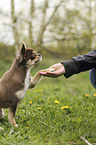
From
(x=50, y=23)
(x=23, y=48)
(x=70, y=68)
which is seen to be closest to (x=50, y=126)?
(x=70, y=68)

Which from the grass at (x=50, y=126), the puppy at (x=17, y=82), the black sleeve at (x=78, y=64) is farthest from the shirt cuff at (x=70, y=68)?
the grass at (x=50, y=126)

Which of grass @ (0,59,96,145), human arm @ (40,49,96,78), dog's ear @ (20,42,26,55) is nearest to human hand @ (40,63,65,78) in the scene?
human arm @ (40,49,96,78)

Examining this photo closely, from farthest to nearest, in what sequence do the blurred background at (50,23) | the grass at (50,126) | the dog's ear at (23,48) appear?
the blurred background at (50,23)
the dog's ear at (23,48)
the grass at (50,126)

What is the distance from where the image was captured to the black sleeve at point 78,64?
7.37ft

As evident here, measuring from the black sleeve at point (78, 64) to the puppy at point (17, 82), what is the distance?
0.57 metres

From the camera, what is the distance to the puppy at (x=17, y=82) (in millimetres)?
2434

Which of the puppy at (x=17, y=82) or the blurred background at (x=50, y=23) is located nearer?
the puppy at (x=17, y=82)

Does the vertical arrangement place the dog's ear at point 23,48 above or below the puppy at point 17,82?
above

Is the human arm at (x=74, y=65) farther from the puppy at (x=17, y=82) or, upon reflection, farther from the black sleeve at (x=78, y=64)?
the puppy at (x=17, y=82)

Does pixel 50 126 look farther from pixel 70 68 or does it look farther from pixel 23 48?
pixel 23 48

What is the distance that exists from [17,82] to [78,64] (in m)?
0.88

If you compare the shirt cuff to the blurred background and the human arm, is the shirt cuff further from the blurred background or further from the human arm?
the blurred background

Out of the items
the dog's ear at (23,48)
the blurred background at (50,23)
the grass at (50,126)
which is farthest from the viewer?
the blurred background at (50,23)

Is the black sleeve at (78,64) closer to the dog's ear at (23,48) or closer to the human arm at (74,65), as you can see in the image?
the human arm at (74,65)
